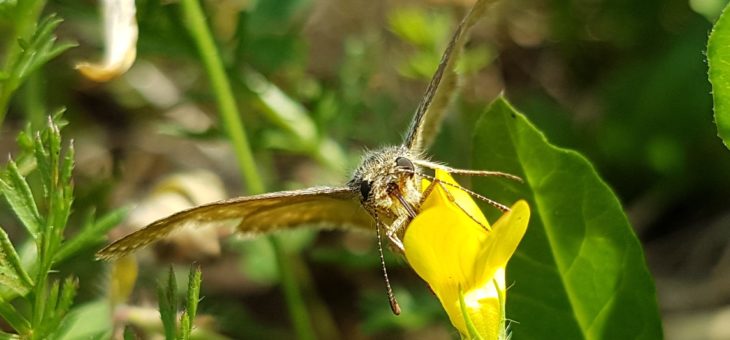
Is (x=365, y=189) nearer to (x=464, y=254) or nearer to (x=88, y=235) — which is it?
(x=464, y=254)

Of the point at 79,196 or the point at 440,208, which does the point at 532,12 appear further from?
the point at 440,208

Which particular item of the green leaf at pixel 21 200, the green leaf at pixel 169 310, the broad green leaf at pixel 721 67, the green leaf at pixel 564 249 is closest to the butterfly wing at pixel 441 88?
the green leaf at pixel 564 249

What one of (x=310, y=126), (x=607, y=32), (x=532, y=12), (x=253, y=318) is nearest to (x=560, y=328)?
(x=310, y=126)

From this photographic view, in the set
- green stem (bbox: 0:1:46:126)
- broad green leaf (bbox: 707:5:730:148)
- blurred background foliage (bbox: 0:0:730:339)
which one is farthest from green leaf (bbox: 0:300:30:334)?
broad green leaf (bbox: 707:5:730:148)

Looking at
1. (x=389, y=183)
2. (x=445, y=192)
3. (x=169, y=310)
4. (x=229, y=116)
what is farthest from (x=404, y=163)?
(x=229, y=116)

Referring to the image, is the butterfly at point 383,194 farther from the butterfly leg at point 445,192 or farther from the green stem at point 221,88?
the green stem at point 221,88

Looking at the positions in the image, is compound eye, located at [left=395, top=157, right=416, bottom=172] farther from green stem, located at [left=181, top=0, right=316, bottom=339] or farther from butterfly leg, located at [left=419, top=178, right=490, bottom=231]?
green stem, located at [left=181, top=0, right=316, bottom=339]
